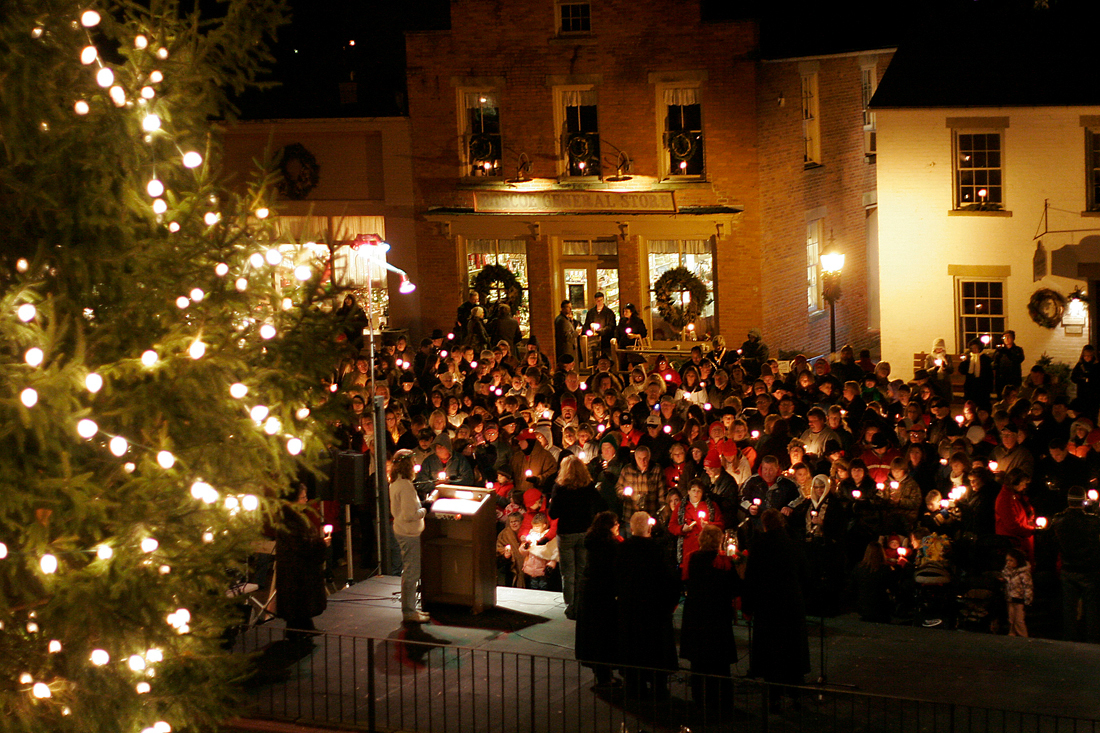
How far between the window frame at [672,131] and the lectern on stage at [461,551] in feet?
45.8

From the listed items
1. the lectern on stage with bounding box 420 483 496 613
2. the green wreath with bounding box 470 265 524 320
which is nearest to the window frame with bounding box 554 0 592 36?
the green wreath with bounding box 470 265 524 320

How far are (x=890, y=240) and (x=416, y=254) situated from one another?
9570mm

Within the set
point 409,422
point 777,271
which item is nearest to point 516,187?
point 777,271

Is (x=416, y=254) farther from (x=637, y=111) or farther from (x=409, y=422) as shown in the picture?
(x=409, y=422)

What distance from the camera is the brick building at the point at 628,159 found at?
26812 millimetres

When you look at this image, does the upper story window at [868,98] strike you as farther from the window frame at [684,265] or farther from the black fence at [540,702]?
the black fence at [540,702]

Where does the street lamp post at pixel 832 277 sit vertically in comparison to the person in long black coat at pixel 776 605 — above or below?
above

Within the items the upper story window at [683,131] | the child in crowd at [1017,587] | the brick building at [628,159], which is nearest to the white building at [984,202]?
the brick building at [628,159]

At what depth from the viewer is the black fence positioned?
11.4m

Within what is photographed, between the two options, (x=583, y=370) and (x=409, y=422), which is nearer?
(x=409, y=422)

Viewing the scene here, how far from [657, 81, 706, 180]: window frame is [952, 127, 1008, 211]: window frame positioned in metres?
4.57

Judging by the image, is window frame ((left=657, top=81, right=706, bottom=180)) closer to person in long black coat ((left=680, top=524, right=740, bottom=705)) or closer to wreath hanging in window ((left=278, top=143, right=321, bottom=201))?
wreath hanging in window ((left=278, top=143, right=321, bottom=201))

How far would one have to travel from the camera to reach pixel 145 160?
881cm

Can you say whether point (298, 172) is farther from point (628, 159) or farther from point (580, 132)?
point (628, 159)
